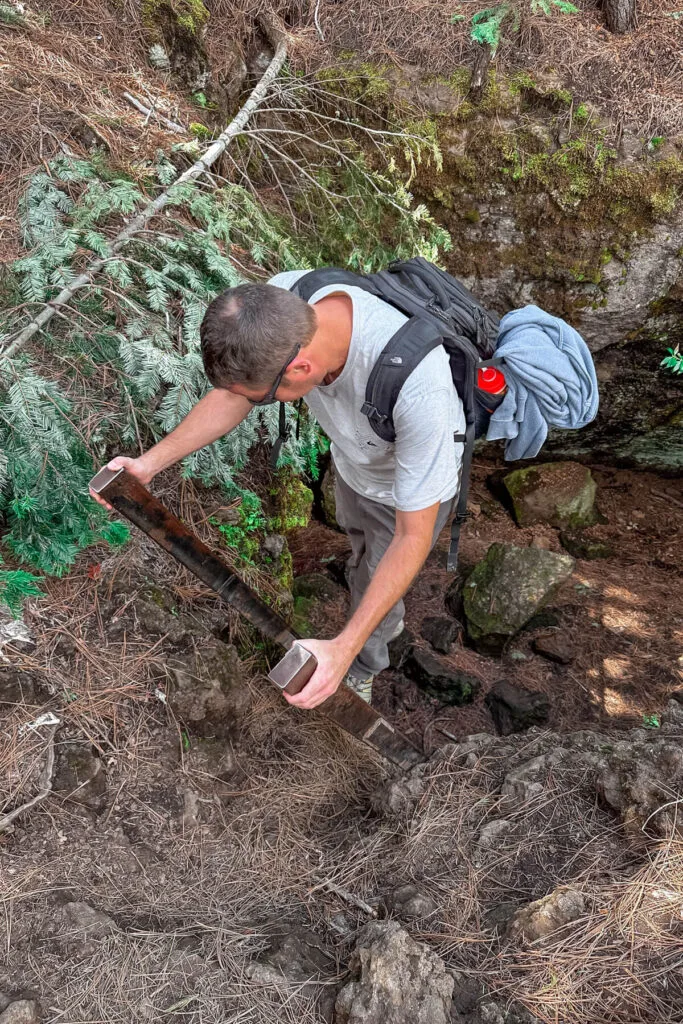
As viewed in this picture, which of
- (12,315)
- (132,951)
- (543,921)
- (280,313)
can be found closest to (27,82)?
(12,315)

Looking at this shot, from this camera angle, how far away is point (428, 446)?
2.24 meters

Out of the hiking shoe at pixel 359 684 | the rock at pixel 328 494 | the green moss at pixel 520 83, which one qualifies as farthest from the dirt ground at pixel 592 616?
the green moss at pixel 520 83

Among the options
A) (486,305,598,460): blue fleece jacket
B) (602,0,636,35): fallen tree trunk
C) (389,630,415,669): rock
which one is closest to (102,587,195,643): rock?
(486,305,598,460): blue fleece jacket

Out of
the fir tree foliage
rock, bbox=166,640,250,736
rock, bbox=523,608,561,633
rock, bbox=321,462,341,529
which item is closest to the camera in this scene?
the fir tree foliage

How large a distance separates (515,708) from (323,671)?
2.71 m

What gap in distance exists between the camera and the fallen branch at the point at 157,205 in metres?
3.05

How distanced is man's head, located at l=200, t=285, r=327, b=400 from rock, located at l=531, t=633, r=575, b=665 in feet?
Result: 11.8

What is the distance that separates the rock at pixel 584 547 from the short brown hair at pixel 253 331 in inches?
170

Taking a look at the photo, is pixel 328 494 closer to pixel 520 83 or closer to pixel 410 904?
pixel 410 904

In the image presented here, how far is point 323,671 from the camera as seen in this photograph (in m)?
2.20

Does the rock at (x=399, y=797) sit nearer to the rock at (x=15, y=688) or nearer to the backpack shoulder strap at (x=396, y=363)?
the rock at (x=15, y=688)

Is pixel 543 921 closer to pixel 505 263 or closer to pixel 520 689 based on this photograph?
pixel 520 689

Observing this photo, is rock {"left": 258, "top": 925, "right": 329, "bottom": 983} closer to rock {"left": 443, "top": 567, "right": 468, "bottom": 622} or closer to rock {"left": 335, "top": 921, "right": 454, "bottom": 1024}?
rock {"left": 335, "top": 921, "right": 454, "bottom": 1024}

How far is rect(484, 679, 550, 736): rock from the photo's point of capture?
4.38 m
